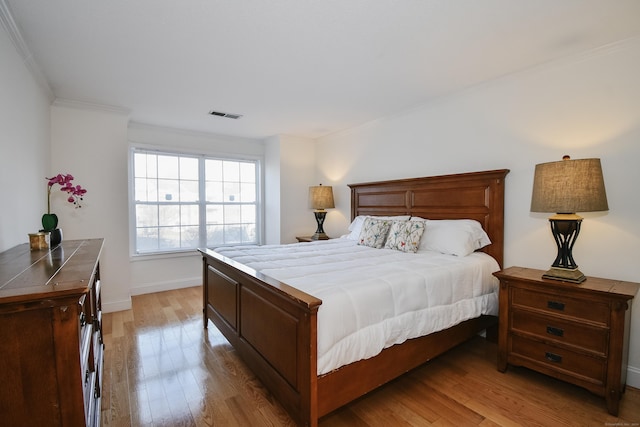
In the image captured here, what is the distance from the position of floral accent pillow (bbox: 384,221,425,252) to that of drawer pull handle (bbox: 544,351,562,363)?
1222 millimetres

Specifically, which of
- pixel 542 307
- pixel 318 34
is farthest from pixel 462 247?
pixel 318 34

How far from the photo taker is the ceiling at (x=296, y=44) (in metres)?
1.79

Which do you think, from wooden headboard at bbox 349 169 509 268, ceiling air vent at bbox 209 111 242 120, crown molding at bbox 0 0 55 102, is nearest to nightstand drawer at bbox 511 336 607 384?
wooden headboard at bbox 349 169 509 268

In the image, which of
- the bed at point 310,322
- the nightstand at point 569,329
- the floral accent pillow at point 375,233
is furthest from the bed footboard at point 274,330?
the nightstand at point 569,329

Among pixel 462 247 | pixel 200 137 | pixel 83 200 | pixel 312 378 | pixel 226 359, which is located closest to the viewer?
pixel 312 378

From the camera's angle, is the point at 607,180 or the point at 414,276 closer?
the point at 414,276

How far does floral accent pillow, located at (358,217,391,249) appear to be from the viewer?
3232 mm

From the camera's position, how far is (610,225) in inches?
86.7

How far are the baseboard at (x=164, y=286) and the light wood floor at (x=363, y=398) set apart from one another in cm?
169

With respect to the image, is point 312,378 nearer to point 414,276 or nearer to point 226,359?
point 414,276

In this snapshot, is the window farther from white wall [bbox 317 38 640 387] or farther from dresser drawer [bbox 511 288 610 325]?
dresser drawer [bbox 511 288 610 325]

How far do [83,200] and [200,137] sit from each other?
1.84m

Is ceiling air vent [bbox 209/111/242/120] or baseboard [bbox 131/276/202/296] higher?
ceiling air vent [bbox 209/111/242/120]

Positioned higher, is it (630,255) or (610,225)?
(610,225)
